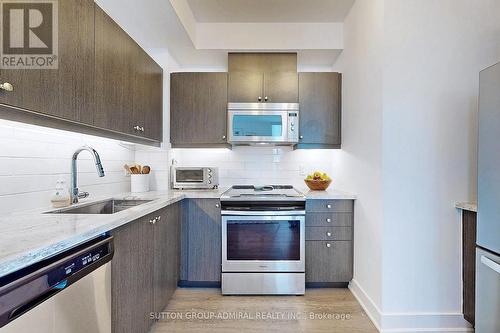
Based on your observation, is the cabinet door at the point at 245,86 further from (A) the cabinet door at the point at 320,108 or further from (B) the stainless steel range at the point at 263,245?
(B) the stainless steel range at the point at 263,245

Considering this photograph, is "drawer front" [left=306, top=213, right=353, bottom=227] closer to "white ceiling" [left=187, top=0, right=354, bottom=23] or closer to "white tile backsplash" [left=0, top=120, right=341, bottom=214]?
"white tile backsplash" [left=0, top=120, right=341, bottom=214]

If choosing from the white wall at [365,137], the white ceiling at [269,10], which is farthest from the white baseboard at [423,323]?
the white ceiling at [269,10]

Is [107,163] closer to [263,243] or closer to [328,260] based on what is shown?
[263,243]

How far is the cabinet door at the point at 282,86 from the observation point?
2908 mm

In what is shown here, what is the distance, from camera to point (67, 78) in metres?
1.39

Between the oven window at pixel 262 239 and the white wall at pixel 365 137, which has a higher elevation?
the white wall at pixel 365 137

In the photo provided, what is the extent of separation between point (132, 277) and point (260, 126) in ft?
5.94

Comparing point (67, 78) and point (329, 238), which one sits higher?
point (67, 78)

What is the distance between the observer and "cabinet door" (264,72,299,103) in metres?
2.91

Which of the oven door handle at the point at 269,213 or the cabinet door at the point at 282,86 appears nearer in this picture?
the oven door handle at the point at 269,213

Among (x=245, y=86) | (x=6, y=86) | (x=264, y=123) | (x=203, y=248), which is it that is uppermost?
(x=245, y=86)

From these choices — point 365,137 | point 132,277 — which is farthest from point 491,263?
point 132,277

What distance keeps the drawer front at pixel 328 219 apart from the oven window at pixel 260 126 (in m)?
0.89

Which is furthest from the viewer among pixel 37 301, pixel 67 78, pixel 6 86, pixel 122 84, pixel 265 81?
pixel 265 81
